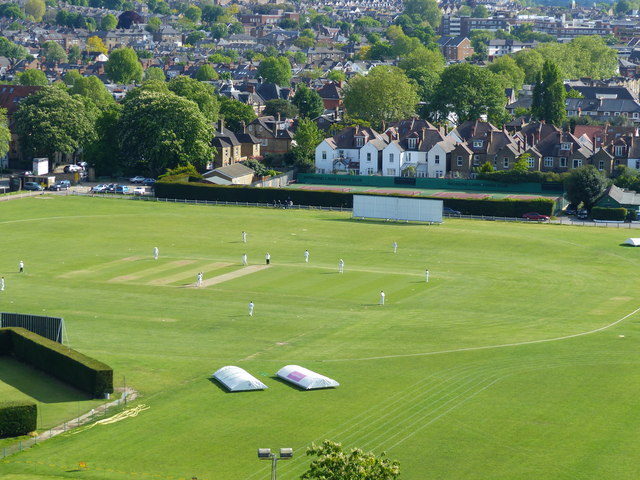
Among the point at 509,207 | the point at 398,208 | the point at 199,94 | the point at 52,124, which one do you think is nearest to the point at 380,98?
the point at 199,94

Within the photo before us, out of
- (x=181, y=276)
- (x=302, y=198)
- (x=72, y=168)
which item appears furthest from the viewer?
(x=72, y=168)

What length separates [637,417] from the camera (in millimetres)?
49625

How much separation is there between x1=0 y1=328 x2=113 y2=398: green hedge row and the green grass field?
844 mm

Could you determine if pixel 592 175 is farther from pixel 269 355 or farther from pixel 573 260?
pixel 269 355

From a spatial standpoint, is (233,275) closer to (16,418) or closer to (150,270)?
(150,270)

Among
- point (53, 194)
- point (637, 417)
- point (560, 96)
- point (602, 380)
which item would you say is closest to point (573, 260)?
point (602, 380)

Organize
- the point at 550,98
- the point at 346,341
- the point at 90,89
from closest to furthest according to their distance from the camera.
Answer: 1. the point at 346,341
2. the point at 550,98
3. the point at 90,89

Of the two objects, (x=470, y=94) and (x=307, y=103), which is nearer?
(x=470, y=94)

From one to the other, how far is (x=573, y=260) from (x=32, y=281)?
135ft

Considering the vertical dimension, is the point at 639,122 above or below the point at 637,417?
above

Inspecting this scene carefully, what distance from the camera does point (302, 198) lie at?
393 feet

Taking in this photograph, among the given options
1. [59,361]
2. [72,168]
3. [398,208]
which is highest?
[72,168]

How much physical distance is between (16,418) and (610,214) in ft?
249

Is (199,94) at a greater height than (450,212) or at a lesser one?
greater
